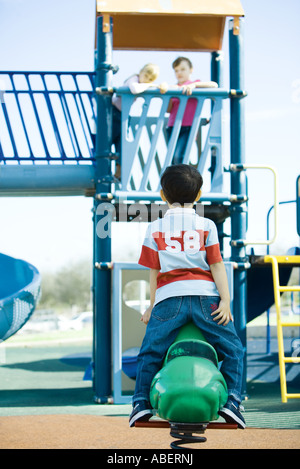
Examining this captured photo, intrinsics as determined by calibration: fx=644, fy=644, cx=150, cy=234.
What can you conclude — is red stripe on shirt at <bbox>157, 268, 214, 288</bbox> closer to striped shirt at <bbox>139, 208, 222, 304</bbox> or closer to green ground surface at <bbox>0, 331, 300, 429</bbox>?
striped shirt at <bbox>139, 208, 222, 304</bbox>

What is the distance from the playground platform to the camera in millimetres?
5223

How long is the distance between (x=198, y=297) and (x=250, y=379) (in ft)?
23.7

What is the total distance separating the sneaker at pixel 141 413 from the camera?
290cm

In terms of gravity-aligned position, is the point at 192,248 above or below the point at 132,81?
below

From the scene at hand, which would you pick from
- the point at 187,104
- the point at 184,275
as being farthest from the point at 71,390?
the point at 184,275

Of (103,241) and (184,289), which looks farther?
(103,241)

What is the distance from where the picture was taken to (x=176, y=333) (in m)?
3.07

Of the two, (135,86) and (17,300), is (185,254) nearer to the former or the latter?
(135,86)

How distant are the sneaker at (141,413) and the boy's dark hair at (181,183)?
3.23 ft

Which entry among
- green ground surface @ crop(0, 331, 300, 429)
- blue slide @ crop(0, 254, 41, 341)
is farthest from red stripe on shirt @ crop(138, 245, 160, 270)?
blue slide @ crop(0, 254, 41, 341)

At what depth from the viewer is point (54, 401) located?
766cm

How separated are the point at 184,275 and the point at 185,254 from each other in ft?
0.34
